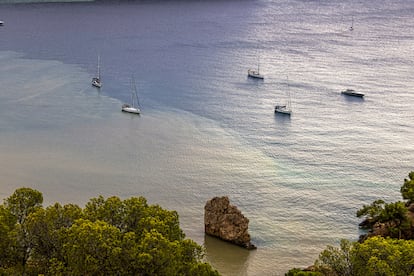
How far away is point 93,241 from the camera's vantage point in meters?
29.8

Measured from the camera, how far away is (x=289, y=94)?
87.2 meters

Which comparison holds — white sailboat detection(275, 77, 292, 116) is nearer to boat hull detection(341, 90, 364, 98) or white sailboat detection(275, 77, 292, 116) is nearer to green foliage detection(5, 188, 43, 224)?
boat hull detection(341, 90, 364, 98)

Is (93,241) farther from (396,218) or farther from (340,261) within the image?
(396,218)

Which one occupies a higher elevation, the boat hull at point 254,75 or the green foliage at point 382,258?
the boat hull at point 254,75

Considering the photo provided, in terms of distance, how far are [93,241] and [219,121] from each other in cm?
4705

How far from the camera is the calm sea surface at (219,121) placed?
178 feet

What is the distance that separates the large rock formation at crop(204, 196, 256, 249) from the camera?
46.4 m

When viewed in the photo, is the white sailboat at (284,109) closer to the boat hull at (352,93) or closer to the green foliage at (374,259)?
the boat hull at (352,93)

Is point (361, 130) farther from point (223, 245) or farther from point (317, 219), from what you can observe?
point (223, 245)

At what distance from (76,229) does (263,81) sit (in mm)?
66334

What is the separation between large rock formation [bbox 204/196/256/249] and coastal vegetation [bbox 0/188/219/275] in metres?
12.6

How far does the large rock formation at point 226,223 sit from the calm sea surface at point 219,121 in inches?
35.6

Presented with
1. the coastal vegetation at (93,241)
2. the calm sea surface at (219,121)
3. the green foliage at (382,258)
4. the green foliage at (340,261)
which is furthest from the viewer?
the calm sea surface at (219,121)

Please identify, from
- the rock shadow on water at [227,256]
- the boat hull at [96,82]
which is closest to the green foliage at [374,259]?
the rock shadow on water at [227,256]
